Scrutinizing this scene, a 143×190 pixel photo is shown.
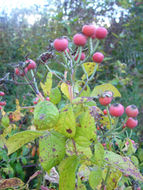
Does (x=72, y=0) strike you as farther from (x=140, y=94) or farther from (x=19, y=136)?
(x=19, y=136)

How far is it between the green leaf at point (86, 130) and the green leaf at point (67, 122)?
3cm

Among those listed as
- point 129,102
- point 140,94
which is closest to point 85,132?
point 129,102

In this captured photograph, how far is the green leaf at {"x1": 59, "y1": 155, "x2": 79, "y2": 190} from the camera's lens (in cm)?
59

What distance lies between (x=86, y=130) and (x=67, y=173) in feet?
0.57

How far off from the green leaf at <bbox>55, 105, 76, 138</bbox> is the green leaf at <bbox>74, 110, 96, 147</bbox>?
3cm

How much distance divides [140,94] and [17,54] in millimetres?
2122

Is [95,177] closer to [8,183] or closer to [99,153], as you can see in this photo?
[99,153]

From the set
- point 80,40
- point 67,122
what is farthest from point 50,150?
point 80,40

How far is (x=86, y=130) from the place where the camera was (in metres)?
0.53

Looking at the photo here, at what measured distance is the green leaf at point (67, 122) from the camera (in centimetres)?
52

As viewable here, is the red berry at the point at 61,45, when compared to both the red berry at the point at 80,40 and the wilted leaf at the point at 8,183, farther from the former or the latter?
the wilted leaf at the point at 8,183

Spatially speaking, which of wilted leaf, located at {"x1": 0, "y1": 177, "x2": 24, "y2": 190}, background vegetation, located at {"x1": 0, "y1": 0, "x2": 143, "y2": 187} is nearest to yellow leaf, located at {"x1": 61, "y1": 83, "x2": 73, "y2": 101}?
wilted leaf, located at {"x1": 0, "y1": 177, "x2": 24, "y2": 190}

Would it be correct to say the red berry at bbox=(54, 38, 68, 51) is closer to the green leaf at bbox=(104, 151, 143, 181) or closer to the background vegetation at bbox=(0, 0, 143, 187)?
the green leaf at bbox=(104, 151, 143, 181)

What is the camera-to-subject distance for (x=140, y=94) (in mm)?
2949
